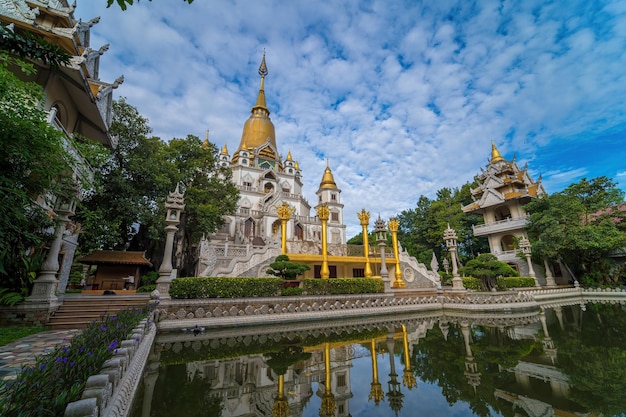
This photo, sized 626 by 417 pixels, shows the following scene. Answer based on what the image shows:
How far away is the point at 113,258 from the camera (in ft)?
48.5

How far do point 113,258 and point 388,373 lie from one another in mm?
15070

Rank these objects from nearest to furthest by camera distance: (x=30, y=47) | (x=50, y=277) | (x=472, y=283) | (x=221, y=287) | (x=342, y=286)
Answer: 1. (x=30, y=47)
2. (x=50, y=277)
3. (x=221, y=287)
4. (x=342, y=286)
5. (x=472, y=283)

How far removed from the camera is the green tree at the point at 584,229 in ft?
67.3

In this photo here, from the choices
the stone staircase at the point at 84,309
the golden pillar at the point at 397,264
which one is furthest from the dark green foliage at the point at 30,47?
the golden pillar at the point at 397,264

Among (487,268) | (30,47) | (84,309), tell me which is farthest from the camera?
(487,268)

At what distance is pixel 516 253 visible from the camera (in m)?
25.7

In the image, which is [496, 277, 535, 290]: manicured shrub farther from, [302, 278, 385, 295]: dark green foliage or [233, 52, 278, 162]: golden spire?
[233, 52, 278, 162]: golden spire

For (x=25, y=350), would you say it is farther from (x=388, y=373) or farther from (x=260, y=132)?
(x=260, y=132)

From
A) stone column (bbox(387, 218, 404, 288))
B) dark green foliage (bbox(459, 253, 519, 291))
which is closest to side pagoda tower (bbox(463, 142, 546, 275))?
dark green foliage (bbox(459, 253, 519, 291))

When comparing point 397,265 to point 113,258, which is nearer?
point 113,258

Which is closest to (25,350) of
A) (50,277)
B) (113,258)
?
(50,277)

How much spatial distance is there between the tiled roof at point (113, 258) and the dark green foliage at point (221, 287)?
5.91 meters

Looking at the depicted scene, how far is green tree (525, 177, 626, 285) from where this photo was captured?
20.5 meters

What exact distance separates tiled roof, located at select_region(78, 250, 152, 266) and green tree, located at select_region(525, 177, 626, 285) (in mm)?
28556
